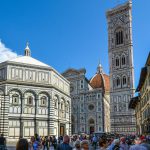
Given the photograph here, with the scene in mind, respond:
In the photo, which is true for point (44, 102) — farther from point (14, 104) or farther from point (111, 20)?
point (111, 20)

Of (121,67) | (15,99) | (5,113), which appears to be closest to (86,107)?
(121,67)

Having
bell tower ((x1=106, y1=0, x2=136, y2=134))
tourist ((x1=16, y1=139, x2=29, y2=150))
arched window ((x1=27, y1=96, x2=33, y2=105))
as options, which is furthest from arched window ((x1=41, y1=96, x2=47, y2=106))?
tourist ((x1=16, y1=139, x2=29, y2=150))

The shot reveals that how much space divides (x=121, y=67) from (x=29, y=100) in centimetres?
3705

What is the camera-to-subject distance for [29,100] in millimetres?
38938

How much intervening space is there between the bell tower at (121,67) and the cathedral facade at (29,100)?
2662 centimetres

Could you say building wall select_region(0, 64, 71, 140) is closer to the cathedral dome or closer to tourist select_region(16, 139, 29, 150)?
tourist select_region(16, 139, 29, 150)

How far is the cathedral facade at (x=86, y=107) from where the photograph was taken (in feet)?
221

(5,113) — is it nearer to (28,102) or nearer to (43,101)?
(28,102)

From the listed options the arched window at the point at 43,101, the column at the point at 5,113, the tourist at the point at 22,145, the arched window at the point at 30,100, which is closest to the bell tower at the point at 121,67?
the arched window at the point at 43,101

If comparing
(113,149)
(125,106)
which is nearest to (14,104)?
(113,149)

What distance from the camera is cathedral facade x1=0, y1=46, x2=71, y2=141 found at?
122 feet

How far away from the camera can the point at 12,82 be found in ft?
126

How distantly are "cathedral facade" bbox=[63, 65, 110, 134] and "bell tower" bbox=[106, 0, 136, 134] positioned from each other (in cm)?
286

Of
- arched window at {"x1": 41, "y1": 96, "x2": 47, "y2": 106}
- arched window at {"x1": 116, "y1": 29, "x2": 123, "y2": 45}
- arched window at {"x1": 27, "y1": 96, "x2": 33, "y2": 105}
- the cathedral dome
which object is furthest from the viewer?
the cathedral dome
